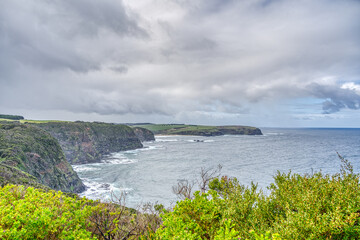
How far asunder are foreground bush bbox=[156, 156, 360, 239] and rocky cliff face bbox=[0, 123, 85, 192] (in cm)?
3943

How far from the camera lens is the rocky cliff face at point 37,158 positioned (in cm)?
4323

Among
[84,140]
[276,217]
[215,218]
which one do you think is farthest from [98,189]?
[276,217]

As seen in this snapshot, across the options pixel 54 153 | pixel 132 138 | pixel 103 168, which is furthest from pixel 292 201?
pixel 132 138

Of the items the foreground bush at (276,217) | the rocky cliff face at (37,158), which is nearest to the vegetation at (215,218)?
the foreground bush at (276,217)

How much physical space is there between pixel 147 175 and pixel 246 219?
202 feet

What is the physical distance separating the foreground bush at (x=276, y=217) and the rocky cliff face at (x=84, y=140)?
8894cm

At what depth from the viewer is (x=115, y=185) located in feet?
194

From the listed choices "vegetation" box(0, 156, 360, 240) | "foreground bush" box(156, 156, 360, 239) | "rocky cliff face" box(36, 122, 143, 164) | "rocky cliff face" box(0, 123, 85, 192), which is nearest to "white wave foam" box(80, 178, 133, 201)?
"rocky cliff face" box(0, 123, 85, 192)

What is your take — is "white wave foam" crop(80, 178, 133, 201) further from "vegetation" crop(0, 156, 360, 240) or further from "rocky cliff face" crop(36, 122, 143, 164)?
"vegetation" crop(0, 156, 360, 240)

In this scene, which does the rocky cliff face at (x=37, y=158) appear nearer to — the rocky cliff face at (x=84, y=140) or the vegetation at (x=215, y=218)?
the rocky cliff face at (x=84, y=140)

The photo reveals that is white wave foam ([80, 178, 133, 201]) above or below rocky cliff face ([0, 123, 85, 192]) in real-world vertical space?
below

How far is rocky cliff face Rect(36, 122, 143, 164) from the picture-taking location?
297ft

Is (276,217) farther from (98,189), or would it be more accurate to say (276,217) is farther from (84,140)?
(84,140)

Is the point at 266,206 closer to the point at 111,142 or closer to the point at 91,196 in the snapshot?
the point at 91,196
